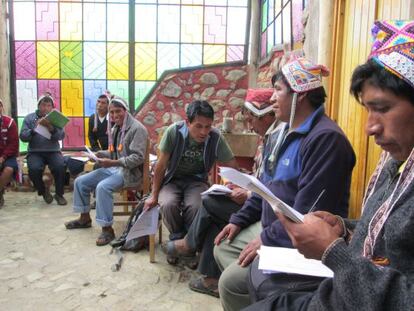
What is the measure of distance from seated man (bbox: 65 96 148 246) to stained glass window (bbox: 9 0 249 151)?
2.52 meters

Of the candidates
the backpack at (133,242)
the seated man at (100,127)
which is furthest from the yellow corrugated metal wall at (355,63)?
the seated man at (100,127)

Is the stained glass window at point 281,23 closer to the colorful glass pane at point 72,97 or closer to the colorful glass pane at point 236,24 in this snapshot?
the colorful glass pane at point 236,24

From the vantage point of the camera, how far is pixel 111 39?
5.91 meters

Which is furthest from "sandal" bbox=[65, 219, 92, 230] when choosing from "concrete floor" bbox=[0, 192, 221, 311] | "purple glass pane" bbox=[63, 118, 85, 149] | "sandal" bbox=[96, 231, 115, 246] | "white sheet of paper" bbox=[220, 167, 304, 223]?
"white sheet of paper" bbox=[220, 167, 304, 223]

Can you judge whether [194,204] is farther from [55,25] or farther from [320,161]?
[55,25]

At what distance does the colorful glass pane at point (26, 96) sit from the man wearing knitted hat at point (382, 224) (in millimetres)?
5851

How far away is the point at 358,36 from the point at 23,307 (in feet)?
8.46

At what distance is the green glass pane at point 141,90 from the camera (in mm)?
6043

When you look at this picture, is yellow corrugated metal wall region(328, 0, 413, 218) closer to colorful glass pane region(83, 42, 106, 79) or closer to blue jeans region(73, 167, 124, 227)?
blue jeans region(73, 167, 124, 227)

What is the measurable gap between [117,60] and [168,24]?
96cm

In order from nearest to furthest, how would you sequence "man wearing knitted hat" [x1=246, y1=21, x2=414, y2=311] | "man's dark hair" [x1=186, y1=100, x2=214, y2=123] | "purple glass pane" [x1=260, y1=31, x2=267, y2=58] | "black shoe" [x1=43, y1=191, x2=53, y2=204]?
"man wearing knitted hat" [x1=246, y1=21, x2=414, y2=311], "man's dark hair" [x1=186, y1=100, x2=214, y2=123], "black shoe" [x1=43, y1=191, x2=53, y2=204], "purple glass pane" [x1=260, y1=31, x2=267, y2=58]

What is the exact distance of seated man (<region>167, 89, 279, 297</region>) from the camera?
229cm

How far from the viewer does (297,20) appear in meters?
3.57

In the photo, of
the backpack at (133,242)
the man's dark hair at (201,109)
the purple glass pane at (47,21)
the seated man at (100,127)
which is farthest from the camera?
the purple glass pane at (47,21)
